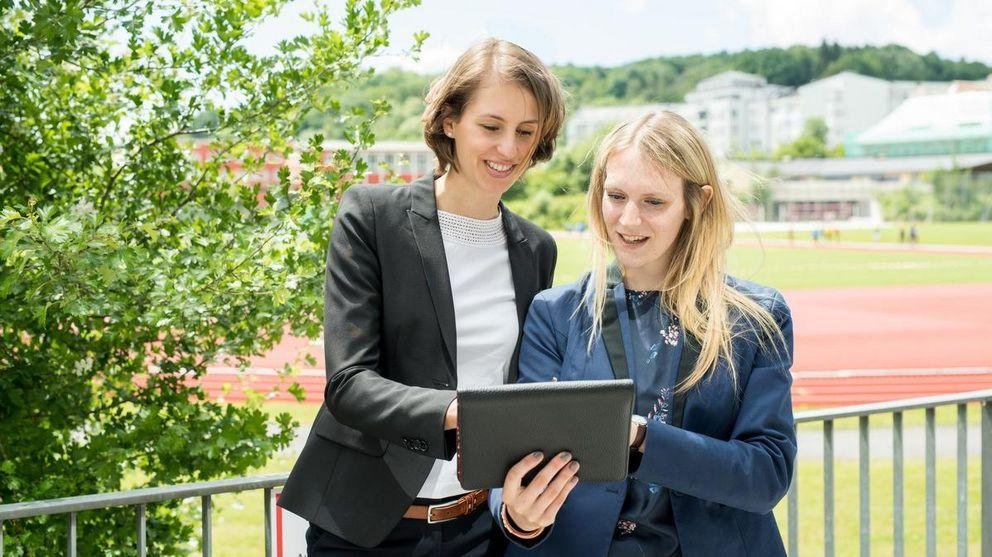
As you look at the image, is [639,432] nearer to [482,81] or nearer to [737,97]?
[482,81]

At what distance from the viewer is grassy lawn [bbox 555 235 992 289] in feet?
110

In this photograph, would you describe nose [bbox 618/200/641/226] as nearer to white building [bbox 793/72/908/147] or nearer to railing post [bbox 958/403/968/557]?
railing post [bbox 958/403/968/557]

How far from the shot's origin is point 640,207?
1.62m

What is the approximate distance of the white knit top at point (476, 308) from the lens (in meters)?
1.71

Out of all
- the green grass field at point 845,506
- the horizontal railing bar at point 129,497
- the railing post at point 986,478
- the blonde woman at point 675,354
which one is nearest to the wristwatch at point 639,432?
the blonde woman at point 675,354

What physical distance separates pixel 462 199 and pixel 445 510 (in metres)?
0.55

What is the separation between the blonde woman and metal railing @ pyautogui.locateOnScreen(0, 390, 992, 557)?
2.82 feet

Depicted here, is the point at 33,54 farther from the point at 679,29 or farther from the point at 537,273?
the point at 679,29

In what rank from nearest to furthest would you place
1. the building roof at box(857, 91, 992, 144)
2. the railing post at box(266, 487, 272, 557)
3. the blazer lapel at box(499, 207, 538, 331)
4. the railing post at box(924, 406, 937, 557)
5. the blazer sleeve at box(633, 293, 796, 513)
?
the blazer sleeve at box(633, 293, 796, 513)
the blazer lapel at box(499, 207, 538, 331)
the railing post at box(266, 487, 272, 557)
the railing post at box(924, 406, 937, 557)
the building roof at box(857, 91, 992, 144)

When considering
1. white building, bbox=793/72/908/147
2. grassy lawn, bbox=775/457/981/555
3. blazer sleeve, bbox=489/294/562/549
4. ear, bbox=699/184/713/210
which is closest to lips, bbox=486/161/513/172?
blazer sleeve, bbox=489/294/562/549

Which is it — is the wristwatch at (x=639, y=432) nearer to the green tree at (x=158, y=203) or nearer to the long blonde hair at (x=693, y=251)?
the long blonde hair at (x=693, y=251)

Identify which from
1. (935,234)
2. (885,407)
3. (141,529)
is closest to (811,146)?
(935,234)

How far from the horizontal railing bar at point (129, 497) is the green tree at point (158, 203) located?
1.63 feet

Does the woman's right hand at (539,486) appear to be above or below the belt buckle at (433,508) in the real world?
above
